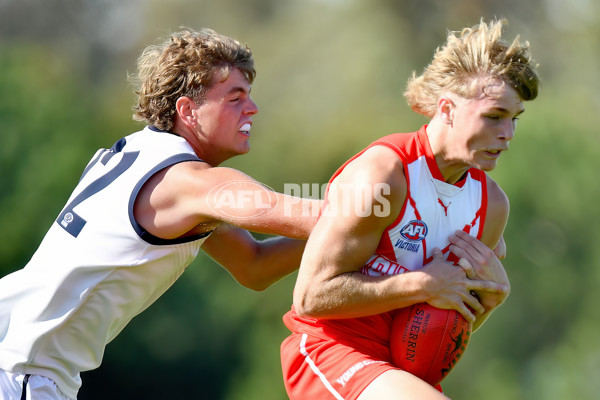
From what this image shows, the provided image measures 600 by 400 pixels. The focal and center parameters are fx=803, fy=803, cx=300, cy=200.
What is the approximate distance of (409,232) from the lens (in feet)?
12.1

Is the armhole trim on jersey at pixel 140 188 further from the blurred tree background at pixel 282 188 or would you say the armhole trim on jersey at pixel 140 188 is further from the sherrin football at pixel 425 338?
the blurred tree background at pixel 282 188

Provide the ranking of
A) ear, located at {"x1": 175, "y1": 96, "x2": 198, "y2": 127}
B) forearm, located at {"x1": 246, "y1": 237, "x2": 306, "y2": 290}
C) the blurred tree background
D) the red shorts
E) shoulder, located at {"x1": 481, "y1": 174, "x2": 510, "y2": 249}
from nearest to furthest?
the red shorts → shoulder, located at {"x1": 481, "y1": 174, "x2": 510, "y2": 249} → ear, located at {"x1": 175, "y1": 96, "x2": 198, "y2": 127} → forearm, located at {"x1": 246, "y1": 237, "x2": 306, "y2": 290} → the blurred tree background

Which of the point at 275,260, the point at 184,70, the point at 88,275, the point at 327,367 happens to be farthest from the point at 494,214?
the point at 88,275

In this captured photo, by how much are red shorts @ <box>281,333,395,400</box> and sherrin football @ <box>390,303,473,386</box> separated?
0.12m

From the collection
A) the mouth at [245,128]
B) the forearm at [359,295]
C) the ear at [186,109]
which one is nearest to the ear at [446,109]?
the forearm at [359,295]

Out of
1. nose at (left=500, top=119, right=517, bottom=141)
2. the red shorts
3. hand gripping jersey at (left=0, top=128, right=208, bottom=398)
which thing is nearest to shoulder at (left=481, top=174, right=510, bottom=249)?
nose at (left=500, top=119, right=517, bottom=141)

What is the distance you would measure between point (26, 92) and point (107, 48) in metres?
5.32

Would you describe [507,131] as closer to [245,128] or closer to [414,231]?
[414,231]

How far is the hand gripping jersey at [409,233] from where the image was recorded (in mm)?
3674

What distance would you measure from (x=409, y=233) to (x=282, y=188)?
13.5 metres

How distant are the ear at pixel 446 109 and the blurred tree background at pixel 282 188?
12.1m

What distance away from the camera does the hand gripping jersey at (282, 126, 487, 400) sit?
12.1ft

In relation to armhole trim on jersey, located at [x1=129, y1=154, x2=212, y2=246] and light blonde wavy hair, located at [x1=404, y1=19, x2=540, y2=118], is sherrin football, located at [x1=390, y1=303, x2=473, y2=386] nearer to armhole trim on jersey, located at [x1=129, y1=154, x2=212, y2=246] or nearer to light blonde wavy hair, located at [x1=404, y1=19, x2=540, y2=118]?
light blonde wavy hair, located at [x1=404, y1=19, x2=540, y2=118]

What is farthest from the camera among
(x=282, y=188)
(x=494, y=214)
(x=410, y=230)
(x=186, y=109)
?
(x=282, y=188)
